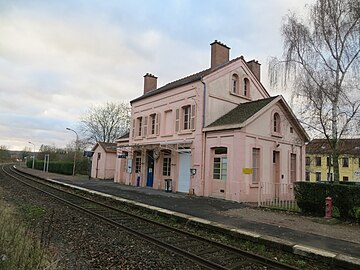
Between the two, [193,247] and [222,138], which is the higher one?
[222,138]

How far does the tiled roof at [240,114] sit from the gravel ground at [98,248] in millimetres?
9462

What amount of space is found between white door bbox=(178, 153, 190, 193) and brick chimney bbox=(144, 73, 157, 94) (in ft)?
32.7

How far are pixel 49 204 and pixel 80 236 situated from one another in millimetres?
6010

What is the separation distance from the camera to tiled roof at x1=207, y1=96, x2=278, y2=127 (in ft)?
53.5

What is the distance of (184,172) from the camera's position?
19.0m

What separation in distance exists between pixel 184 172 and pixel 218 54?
8237 millimetres

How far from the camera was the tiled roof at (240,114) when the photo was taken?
642 inches

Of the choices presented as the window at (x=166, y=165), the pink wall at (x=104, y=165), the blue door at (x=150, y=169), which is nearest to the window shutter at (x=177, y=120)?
the window at (x=166, y=165)

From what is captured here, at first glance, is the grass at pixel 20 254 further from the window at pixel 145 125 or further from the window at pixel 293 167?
the window at pixel 145 125

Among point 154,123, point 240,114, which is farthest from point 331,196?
point 154,123

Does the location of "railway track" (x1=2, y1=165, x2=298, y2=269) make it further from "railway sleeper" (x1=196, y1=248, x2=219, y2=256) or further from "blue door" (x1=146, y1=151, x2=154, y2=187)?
"blue door" (x1=146, y1=151, x2=154, y2=187)

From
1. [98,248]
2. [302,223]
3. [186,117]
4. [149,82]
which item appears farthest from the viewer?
[149,82]

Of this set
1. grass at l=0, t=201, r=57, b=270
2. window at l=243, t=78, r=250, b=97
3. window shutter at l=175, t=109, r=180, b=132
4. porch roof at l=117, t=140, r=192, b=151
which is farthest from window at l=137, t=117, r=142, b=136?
grass at l=0, t=201, r=57, b=270

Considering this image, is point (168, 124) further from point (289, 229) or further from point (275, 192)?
point (289, 229)
